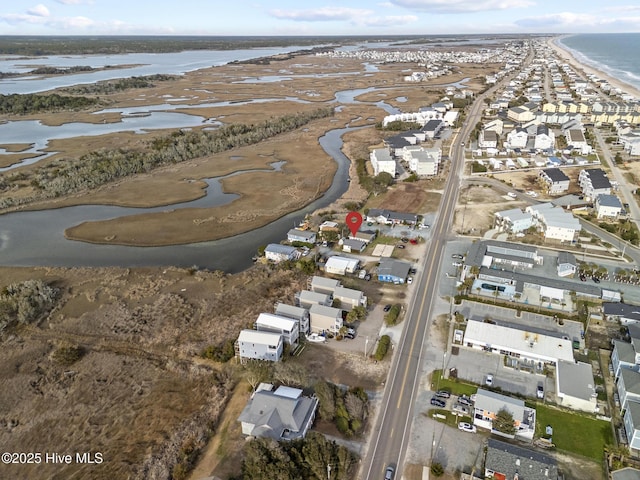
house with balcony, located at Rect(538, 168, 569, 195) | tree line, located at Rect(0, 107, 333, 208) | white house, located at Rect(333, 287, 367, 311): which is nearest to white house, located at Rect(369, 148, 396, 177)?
house with balcony, located at Rect(538, 168, 569, 195)

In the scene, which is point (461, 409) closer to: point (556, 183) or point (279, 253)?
point (279, 253)

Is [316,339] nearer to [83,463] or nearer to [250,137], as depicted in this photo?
[83,463]

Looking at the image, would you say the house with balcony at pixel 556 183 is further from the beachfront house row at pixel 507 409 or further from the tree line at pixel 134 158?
the tree line at pixel 134 158

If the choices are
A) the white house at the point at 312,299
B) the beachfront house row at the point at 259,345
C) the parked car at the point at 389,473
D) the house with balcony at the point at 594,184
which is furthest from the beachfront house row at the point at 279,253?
the house with balcony at the point at 594,184

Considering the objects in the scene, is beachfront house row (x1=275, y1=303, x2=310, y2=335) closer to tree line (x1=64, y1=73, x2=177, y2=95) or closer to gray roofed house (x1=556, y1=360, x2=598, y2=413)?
gray roofed house (x1=556, y1=360, x2=598, y2=413)

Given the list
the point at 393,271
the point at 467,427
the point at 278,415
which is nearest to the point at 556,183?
the point at 393,271
